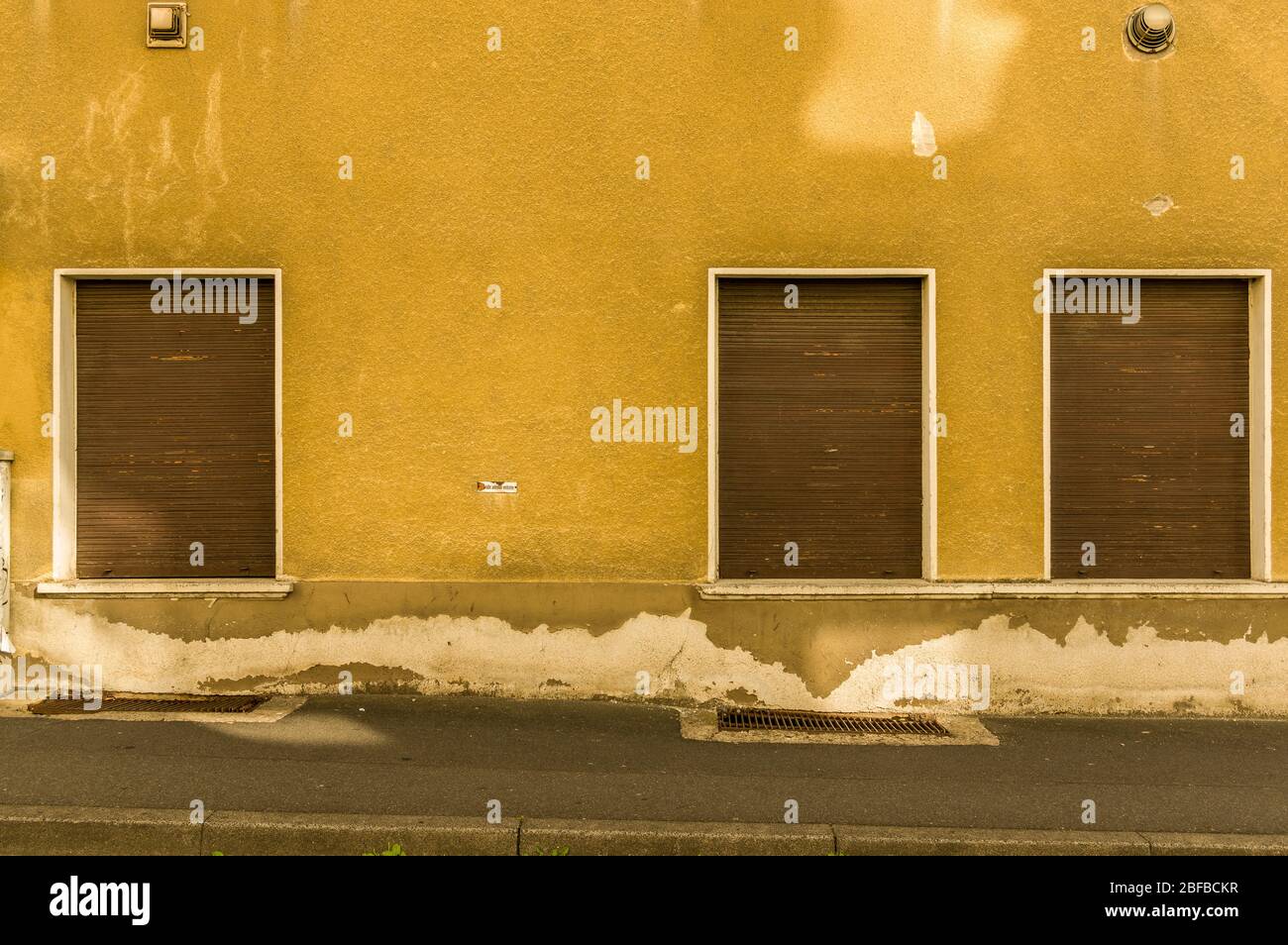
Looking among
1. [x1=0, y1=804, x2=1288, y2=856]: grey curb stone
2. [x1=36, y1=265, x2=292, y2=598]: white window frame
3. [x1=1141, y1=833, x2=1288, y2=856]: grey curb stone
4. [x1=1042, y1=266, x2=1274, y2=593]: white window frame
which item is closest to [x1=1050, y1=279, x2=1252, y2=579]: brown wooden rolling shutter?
[x1=1042, y1=266, x2=1274, y2=593]: white window frame

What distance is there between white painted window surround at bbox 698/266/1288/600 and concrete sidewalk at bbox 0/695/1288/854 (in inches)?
35.2

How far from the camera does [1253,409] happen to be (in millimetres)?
6621

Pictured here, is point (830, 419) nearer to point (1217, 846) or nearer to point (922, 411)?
point (922, 411)

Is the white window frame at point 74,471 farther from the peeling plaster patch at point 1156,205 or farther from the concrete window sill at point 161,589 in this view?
the peeling plaster patch at point 1156,205

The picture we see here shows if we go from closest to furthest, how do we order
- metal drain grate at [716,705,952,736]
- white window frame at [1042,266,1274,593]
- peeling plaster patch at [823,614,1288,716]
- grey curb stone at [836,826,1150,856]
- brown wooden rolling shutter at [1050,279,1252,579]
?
grey curb stone at [836,826,1150,856], metal drain grate at [716,705,952,736], peeling plaster patch at [823,614,1288,716], white window frame at [1042,266,1274,593], brown wooden rolling shutter at [1050,279,1252,579]

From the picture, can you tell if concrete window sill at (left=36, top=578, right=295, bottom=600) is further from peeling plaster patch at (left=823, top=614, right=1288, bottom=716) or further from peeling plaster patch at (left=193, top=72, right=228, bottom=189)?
peeling plaster patch at (left=823, top=614, right=1288, bottom=716)

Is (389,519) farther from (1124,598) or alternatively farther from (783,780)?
(1124,598)

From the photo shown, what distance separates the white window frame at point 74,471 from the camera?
6.48 metres

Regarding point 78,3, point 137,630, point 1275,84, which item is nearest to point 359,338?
point 137,630

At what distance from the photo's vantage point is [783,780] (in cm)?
506

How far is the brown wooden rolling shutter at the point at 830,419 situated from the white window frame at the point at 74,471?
3.16 m

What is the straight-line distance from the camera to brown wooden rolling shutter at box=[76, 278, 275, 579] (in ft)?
21.9

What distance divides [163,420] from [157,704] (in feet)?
6.53

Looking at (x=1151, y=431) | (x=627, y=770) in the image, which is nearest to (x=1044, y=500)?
(x=1151, y=431)
